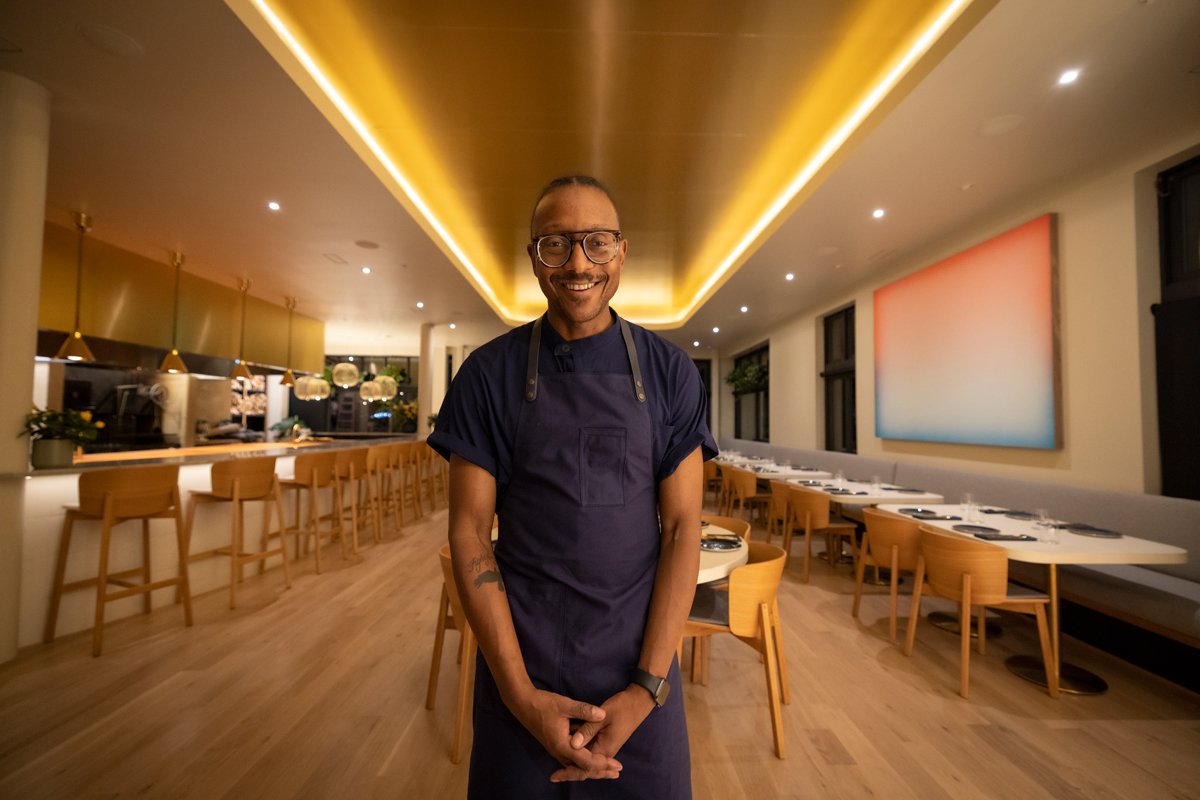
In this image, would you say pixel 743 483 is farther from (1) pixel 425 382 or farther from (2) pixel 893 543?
(1) pixel 425 382

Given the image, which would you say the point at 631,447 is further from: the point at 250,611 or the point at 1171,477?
the point at 1171,477

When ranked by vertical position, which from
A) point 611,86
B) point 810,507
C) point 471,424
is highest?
point 611,86

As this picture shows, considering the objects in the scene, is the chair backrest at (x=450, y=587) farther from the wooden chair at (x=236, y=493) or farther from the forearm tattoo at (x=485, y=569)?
the wooden chair at (x=236, y=493)

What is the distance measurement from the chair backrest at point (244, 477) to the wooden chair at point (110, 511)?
17.3 inches

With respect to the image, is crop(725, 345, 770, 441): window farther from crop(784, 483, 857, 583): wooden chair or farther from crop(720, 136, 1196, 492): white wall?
crop(784, 483, 857, 583): wooden chair

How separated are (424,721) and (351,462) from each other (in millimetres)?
3579

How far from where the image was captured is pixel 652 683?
2.78ft

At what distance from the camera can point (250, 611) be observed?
142 inches

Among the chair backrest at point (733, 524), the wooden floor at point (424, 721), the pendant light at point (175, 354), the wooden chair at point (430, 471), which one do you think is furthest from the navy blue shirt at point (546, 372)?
the pendant light at point (175, 354)

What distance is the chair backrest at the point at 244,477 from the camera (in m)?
3.74

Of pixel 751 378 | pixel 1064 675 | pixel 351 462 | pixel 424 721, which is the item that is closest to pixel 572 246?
pixel 424 721

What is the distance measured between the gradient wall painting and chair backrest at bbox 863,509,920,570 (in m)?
1.95

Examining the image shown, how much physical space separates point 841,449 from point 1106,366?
15.1ft

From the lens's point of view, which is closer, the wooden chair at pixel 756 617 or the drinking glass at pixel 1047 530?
the wooden chair at pixel 756 617
